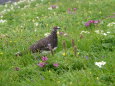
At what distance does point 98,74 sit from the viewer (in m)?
5.51

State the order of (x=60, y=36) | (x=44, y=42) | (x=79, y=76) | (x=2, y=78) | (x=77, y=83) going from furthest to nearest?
(x=60, y=36)
(x=44, y=42)
(x=2, y=78)
(x=79, y=76)
(x=77, y=83)

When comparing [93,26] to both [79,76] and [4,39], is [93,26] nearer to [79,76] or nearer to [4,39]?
[4,39]

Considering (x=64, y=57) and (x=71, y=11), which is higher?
(x=64, y=57)

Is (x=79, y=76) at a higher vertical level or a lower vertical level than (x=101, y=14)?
higher

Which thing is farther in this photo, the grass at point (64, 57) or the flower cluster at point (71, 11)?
the flower cluster at point (71, 11)

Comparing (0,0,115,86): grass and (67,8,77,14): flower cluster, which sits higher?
(0,0,115,86): grass

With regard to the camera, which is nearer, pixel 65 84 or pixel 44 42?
pixel 65 84

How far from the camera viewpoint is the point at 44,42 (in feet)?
24.8

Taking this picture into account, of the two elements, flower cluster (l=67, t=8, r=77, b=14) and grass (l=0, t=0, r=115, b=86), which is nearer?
grass (l=0, t=0, r=115, b=86)

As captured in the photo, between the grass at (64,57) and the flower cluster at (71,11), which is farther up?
the grass at (64,57)

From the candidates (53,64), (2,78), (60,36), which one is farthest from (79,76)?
(60,36)

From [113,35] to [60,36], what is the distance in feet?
6.62

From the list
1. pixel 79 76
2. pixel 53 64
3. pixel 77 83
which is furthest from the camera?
pixel 53 64

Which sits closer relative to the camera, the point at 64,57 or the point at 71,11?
the point at 64,57
